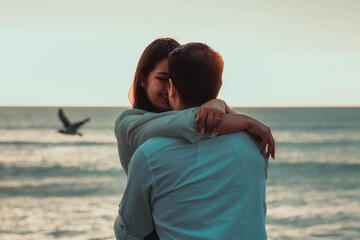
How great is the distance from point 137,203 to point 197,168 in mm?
217

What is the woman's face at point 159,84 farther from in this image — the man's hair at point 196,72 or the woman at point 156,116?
the man's hair at point 196,72

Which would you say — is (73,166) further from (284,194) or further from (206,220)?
(206,220)

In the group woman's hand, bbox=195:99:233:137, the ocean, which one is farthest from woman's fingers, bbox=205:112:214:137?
the ocean

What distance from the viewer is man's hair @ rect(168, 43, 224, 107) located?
1226mm

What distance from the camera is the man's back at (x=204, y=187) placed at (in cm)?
116

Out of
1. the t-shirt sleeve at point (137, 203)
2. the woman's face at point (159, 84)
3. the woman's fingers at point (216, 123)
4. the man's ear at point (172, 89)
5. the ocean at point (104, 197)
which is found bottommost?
the ocean at point (104, 197)

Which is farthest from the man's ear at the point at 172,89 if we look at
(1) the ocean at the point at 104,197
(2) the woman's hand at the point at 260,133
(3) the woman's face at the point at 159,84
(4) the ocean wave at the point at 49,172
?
(4) the ocean wave at the point at 49,172

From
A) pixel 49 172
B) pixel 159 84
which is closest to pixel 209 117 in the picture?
pixel 159 84

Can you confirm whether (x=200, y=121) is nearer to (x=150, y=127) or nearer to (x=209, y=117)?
(x=209, y=117)

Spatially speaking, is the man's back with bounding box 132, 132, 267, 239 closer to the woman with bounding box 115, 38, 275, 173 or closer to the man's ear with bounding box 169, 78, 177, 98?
the woman with bounding box 115, 38, 275, 173

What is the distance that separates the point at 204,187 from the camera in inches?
45.7

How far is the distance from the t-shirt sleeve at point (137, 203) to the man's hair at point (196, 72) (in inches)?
9.1

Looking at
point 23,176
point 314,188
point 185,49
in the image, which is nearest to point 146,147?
point 185,49

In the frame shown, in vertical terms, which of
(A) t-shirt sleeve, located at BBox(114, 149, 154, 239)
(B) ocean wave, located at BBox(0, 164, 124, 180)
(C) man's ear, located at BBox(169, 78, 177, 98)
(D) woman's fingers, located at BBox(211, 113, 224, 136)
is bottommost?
(B) ocean wave, located at BBox(0, 164, 124, 180)
